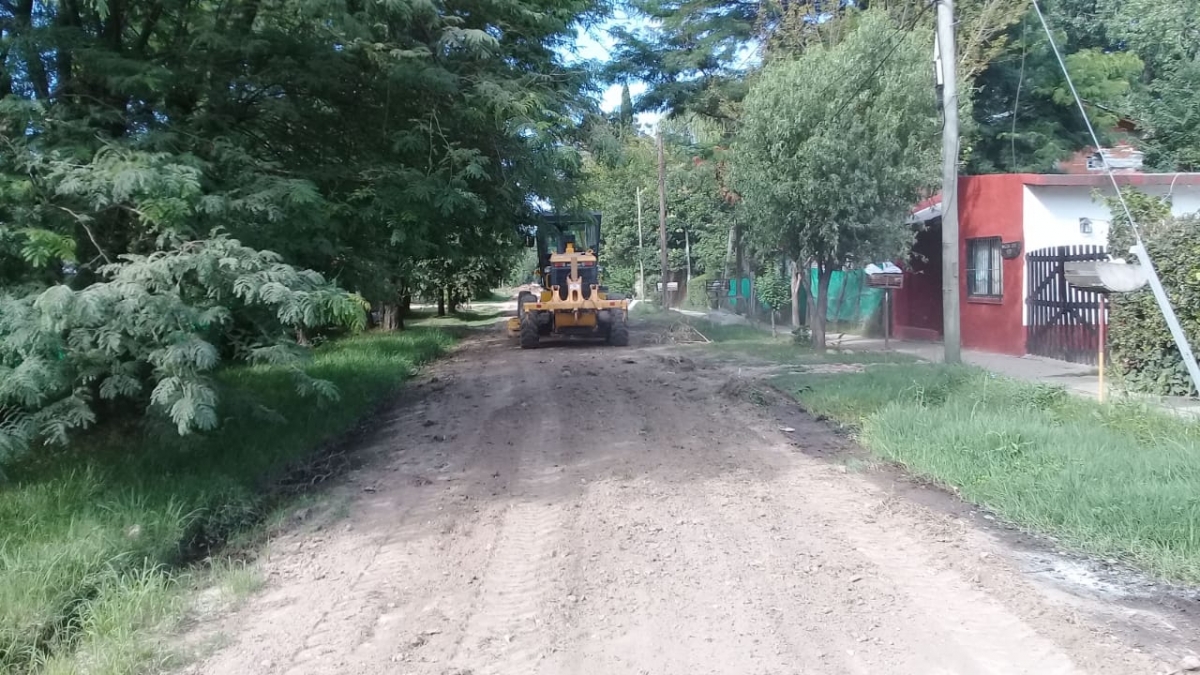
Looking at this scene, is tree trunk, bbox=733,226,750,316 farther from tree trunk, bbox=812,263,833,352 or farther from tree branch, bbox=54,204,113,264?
tree branch, bbox=54,204,113,264

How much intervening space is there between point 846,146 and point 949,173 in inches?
123

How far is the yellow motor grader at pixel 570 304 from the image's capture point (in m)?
21.5

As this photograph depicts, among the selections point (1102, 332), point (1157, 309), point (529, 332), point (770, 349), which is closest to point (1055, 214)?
point (770, 349)

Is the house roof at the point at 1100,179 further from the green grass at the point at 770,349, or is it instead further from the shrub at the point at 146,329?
the shrub at the point at 146,329

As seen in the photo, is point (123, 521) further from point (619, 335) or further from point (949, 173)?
point (619, 335)

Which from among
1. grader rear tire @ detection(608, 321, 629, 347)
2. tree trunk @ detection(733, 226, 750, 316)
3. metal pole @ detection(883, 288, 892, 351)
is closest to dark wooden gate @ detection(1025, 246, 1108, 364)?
metal pole @ detection(883, 288, 892, 351)

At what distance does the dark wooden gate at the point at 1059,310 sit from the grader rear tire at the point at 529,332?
10.4 metres

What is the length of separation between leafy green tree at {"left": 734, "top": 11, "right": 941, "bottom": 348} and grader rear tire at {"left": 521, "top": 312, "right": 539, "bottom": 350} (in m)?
5.96

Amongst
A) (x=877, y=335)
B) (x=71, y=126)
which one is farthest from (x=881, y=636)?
(x=877, y=335)

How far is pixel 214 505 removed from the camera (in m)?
7.55

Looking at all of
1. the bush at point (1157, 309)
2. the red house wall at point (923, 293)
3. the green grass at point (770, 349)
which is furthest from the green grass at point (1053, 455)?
the red house wall at point (923, 293)

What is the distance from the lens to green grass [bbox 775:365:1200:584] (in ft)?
20.3

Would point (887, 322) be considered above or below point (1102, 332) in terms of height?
below

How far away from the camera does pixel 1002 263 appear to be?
18.6 metres
